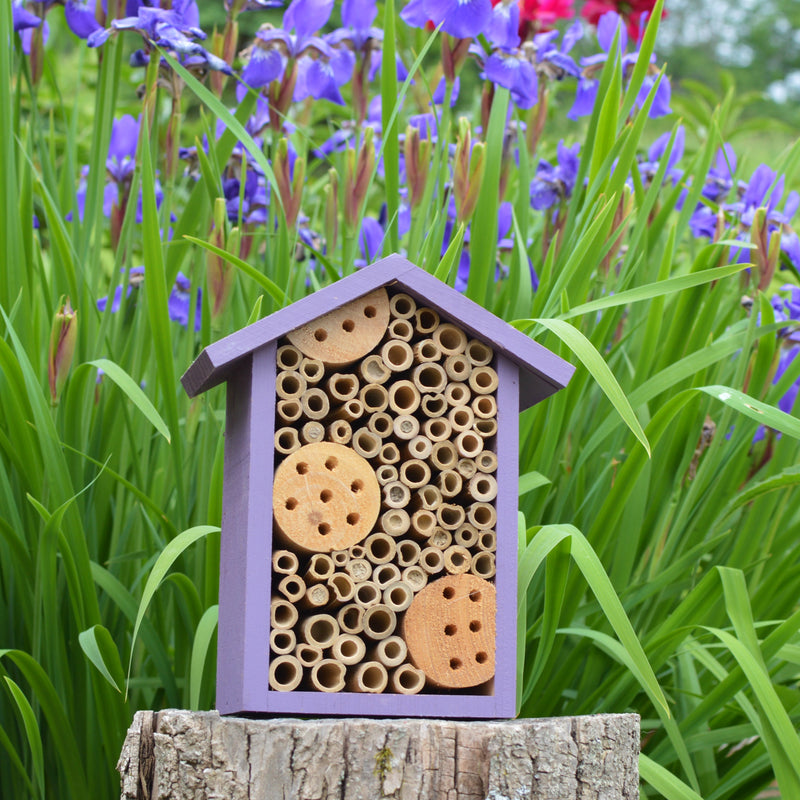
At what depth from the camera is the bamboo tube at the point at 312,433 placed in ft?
3.68

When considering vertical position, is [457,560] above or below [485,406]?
below

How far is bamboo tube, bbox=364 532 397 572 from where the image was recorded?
112 centimetres

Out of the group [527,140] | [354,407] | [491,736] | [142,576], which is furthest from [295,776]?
[527,140]

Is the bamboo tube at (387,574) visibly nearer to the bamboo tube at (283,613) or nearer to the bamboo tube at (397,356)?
the bamboo tube at (283,613)

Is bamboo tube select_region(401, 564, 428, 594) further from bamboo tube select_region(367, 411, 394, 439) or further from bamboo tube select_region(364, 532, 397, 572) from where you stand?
bamboo tube select_region(367, 411, 394, 439)

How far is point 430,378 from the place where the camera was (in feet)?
3.88

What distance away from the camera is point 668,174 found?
2113mm

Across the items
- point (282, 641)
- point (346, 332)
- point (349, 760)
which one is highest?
point (346, 332)

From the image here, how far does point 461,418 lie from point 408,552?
16 centimetres

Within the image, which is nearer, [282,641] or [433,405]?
[282,641]

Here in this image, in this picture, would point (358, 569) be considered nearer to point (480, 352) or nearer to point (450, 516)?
point (450, 516)

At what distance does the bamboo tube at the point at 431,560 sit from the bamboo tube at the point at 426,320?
0.82 feet

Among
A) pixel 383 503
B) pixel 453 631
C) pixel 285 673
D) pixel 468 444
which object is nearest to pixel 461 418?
pixel 468 444

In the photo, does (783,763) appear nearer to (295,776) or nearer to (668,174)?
(295,776)
